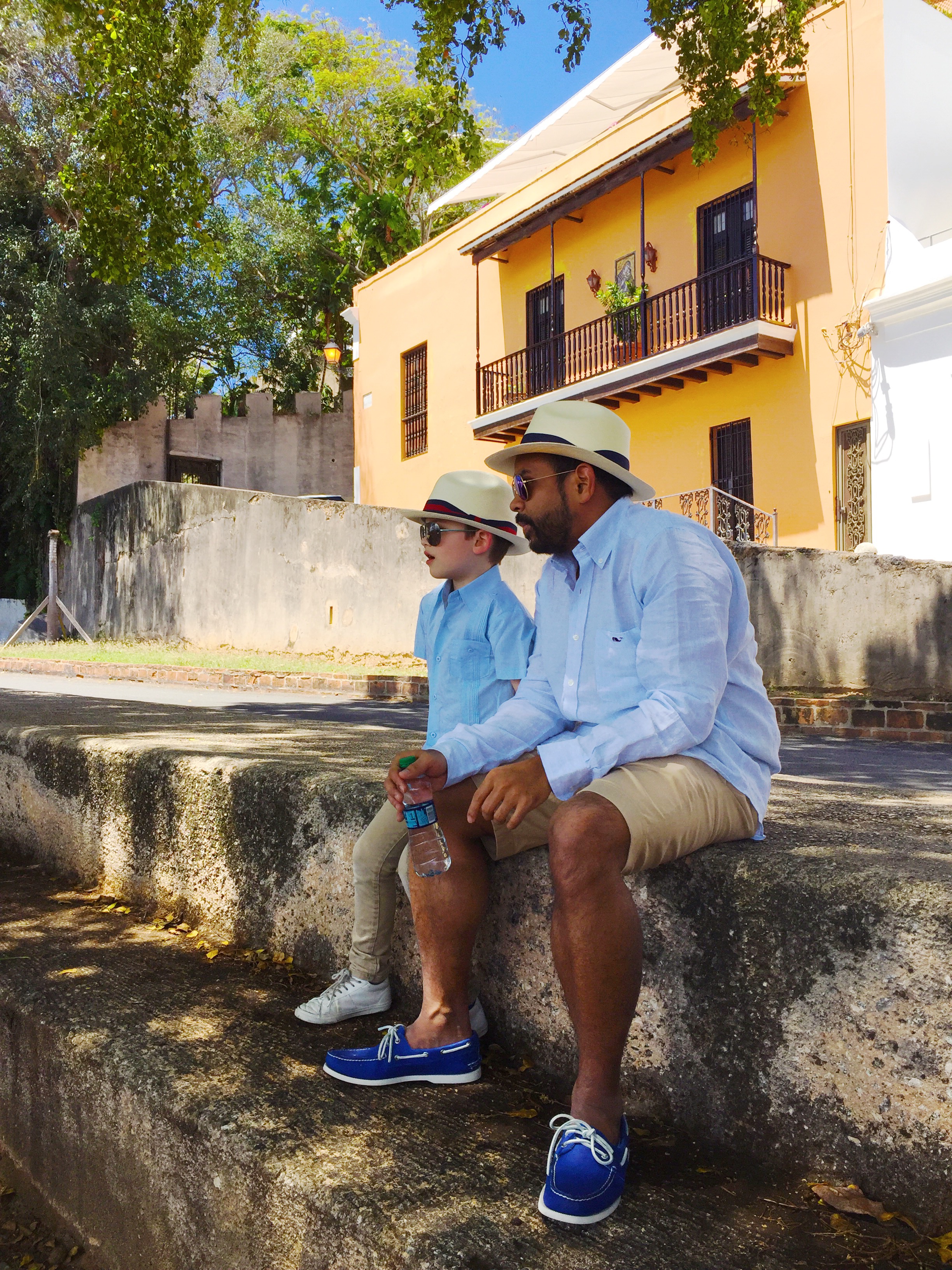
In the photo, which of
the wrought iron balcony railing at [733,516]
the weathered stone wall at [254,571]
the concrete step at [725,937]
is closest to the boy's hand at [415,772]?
the concrete step at [725,937]

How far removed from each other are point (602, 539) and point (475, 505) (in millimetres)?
652

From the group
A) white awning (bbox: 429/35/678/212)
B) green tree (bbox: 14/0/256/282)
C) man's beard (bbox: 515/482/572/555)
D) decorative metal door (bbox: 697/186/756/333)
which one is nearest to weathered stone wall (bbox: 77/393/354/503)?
white awning (bbox: 429/35/678/212)

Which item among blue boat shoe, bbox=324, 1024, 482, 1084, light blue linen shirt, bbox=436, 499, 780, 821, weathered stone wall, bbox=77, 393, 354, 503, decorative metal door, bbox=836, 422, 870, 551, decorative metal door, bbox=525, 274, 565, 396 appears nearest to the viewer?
light blue linen shirt, bbox=436, 499, 780, 821

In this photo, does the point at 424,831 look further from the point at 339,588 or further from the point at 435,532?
the point at 339,588

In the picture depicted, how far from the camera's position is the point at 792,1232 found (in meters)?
1.72

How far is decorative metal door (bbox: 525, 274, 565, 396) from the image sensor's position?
19078 mm

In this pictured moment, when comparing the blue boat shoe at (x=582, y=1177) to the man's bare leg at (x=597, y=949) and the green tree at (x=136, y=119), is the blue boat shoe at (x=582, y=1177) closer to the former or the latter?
the man's bare leg at (x=597, y=949)

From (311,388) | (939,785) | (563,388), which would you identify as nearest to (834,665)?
(939,785)

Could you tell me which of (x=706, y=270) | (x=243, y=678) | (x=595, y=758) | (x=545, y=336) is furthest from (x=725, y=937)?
(x=545, y=336)

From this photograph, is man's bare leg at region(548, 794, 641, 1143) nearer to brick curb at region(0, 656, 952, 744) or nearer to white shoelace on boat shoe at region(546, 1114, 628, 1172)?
white shoelace on boat shoe at region(546, 1114, 628, 1172)

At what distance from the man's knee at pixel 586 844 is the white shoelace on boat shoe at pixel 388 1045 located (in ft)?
2.01

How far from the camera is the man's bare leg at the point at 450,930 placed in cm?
233

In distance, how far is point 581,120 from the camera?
714 inches

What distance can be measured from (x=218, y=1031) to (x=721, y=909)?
125 centimetres
